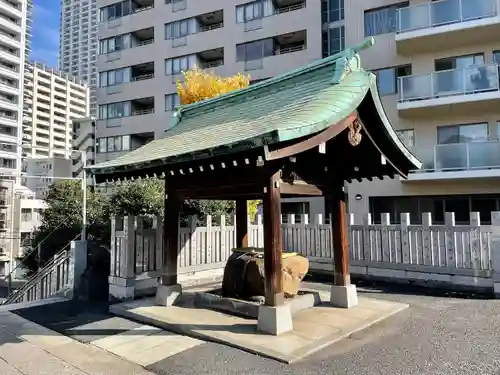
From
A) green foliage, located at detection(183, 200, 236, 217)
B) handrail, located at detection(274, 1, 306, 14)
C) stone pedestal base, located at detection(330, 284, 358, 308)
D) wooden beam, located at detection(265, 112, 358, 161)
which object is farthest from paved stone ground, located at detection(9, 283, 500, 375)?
handrail, located at detection(274, 1, 306, 14)

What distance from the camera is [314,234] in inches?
465

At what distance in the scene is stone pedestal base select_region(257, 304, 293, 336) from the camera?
5.89 metres

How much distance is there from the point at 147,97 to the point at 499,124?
957 inches

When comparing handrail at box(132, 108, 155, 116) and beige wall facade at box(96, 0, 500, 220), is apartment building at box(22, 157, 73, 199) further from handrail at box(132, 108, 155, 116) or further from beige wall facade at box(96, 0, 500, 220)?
beige wall facade at box(96, 0, 500, 220)

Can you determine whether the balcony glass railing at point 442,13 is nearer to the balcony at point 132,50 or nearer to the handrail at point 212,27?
the handrail at point 212,27

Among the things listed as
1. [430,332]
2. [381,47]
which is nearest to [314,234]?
[430,332]

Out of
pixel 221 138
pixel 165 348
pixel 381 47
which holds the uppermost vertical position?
pixel 381 47

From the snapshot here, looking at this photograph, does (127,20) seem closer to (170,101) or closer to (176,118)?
(170,101)

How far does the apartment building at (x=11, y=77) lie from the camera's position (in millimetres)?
62375

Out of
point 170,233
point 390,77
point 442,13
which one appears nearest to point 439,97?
point 390,77

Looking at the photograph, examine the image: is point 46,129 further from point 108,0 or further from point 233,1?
point 233,1

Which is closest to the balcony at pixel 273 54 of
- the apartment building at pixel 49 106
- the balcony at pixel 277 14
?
the balcony at pixel 277 14

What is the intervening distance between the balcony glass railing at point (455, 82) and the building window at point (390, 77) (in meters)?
2.11

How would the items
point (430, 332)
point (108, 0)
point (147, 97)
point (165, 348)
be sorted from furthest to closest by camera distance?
→ point (108, 0), point (147, 97), point (430, 332), point (165, 348)
